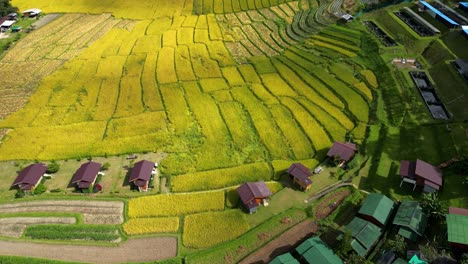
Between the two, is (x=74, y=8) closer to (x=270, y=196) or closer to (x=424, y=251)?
(x=270, y=196)

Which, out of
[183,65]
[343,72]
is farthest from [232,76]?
[343,72]

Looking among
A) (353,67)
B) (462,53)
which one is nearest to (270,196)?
(353,67)

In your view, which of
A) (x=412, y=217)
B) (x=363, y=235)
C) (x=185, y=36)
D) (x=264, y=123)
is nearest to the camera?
(x=363, y=235)

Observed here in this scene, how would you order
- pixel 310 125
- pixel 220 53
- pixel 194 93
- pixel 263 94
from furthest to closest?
pixel 220 53 < pixel 194 93 < pixel 263 94 < pixel 310 125

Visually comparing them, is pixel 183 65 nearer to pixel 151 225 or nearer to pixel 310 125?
pixel 310 125

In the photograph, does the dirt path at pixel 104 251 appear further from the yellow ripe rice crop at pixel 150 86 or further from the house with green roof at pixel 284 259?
the yellow ripe rice crop at pixel 150 86

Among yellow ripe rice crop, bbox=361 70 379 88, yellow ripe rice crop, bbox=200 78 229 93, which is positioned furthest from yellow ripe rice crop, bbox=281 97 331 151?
yellow ripe rice crop, bbox=361 70 379 88
